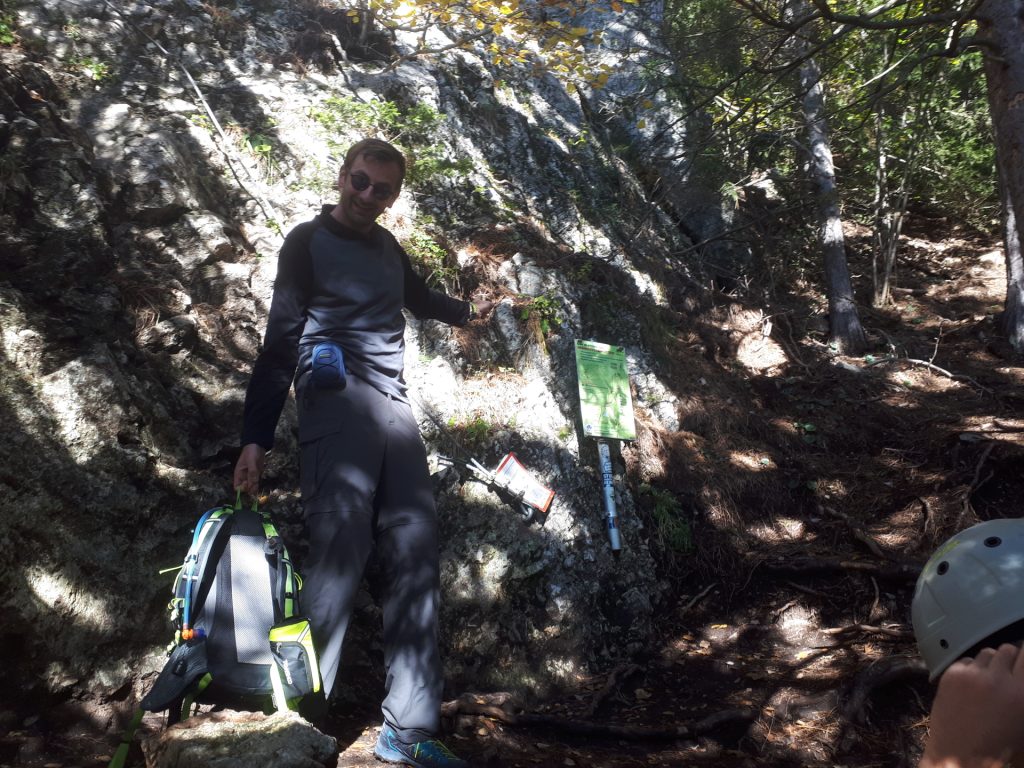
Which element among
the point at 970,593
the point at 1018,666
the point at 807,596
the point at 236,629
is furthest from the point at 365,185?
the point at 807,596

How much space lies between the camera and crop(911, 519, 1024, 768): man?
1400mm

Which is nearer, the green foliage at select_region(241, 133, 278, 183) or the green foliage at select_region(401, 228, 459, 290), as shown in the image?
the green foliage at select_region(401, 228, 459, 290)

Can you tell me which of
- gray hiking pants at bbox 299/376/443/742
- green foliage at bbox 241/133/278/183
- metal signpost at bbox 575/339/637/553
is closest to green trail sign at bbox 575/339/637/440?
metal signpost at bbox 575/339/637/553

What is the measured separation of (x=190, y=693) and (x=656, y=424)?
4.31 m

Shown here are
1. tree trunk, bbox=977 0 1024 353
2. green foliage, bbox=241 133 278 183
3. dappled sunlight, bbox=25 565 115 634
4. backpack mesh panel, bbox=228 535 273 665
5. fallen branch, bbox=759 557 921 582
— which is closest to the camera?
backpack mesh panel, bbox=228 535 273 665

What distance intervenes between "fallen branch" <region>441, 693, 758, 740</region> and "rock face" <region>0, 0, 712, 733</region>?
1.29 feet

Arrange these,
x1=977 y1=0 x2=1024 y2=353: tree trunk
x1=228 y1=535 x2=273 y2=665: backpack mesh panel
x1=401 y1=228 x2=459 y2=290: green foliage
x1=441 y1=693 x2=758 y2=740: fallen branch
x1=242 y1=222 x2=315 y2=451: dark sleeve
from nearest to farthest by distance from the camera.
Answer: x1=228 y1=535 x2=273 y2=665: backpack mesh panel, x1=242 y1=222 x2=315 y2=451: dark sleeve, x1=441 y1=693 x2=758 y2=740: fallen branch, x1=977 y1=0 x2=1024 y2=353: tree trunk, x1=401 y1=228 x2=459 y2=290: green foliage

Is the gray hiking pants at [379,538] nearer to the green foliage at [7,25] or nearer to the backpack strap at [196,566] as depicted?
the backpack strap at [196,566]

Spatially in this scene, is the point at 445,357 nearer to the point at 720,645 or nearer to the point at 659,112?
the point at 720,645

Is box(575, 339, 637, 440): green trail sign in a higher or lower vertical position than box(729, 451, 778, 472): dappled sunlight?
higher

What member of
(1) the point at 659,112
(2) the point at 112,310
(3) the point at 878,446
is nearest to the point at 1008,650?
(2) the point at 112,310

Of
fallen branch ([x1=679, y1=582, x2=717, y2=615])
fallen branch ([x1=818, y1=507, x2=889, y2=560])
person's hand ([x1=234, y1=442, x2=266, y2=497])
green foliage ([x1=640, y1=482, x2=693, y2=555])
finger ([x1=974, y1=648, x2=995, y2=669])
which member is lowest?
fallen branch ([x1=679, y1=582, x2=717, y2=615])

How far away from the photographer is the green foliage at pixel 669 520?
203 inches

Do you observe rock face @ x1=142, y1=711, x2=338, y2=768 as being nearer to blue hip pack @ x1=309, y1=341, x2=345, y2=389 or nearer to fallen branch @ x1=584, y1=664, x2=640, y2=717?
blue hip pack @ x1=309, y1=341, x2=345, y2=389
